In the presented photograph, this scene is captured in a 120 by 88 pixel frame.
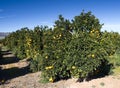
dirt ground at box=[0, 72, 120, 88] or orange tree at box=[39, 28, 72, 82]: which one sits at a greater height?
orange tree at box=[39, 28, 72, 82]

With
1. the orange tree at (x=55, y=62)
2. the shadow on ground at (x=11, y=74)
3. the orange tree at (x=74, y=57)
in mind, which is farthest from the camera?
the shadow on ground at (x=11, y=74)

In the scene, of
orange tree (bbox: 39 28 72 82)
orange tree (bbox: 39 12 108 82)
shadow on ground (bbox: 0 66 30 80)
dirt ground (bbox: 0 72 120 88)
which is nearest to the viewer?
dirt ground (bbox: 0 72 120 88)

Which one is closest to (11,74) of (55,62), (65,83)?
(55,62)

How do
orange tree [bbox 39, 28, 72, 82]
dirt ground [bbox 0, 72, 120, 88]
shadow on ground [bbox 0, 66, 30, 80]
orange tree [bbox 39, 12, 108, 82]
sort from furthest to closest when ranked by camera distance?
shadow on ground [bbox 0, 66, 30, 80]
orange tree [bbox 39, 28, 72, 82]
orange tree [bbox 39, 12, 108, 82]
dirt ground [bbox 0, 72, 120, 88]

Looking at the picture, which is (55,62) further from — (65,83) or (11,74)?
(11,74)

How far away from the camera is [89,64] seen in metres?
11.6

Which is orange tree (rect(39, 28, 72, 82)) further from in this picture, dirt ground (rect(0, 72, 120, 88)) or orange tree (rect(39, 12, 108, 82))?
dirt ground (rect(0, 72, 120, 88))

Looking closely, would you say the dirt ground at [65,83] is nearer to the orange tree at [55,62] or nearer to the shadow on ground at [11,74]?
the orange tree at [55,62]

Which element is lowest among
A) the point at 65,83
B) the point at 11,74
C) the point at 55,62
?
the point at 65,83

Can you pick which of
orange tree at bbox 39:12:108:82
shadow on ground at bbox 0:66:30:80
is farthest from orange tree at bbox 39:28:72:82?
shadow on ground at bbox 0:66:30:80

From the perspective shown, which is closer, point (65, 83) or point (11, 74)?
point (65, 83)

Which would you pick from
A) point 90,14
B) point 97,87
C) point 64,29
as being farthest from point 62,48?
point 90,14

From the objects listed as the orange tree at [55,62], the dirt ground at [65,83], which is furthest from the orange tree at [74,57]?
the dirt ground at [65,83]

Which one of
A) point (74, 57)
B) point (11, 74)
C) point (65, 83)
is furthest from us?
point (11, 74)
